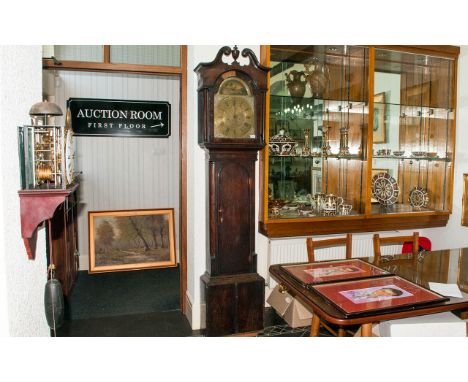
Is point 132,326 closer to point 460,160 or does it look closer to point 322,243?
point 322,243

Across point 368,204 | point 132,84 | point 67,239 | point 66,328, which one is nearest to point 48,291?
point 66,328

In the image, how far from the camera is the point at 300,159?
11.7 ft

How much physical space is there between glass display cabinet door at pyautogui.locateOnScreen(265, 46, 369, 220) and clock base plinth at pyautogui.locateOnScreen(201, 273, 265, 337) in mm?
658

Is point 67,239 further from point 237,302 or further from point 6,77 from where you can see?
point 6,77

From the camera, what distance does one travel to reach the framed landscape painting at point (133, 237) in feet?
13.9

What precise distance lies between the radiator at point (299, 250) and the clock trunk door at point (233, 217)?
569mm

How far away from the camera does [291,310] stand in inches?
128

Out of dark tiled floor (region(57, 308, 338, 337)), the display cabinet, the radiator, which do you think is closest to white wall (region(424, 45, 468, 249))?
the display cabinet

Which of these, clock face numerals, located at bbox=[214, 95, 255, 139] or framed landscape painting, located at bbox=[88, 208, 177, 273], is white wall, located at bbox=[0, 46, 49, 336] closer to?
clock face numerals, located at bbox=[214, 95, 255, 139]

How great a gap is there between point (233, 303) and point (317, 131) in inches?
69.7

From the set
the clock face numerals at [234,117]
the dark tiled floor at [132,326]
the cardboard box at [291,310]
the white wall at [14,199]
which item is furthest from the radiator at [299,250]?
the white wall at [14,199]

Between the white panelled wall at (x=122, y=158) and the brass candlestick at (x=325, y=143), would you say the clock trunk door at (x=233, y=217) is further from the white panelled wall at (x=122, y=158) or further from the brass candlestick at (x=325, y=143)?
the white panelled wall at (x=122, y=158)

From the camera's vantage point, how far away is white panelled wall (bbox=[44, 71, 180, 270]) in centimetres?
469

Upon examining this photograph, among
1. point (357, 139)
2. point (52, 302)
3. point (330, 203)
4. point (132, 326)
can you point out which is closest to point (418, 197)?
point (357, 139)
